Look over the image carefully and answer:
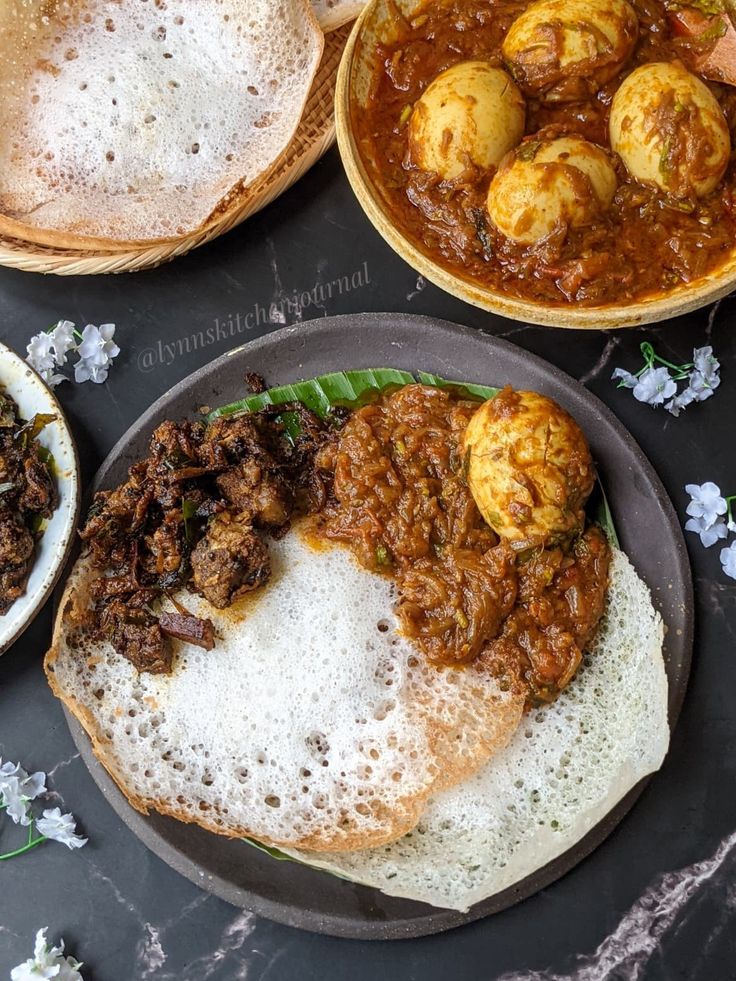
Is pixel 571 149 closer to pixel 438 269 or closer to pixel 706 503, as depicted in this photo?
pixel 438 269

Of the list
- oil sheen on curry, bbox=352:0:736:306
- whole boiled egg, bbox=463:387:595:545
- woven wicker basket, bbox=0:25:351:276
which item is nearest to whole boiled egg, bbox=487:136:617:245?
oil sheen on curry, bbox=352:0:736:306

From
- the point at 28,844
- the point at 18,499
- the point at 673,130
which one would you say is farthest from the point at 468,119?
→ the point at 28,844

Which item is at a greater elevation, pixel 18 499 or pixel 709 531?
pixel 18 499

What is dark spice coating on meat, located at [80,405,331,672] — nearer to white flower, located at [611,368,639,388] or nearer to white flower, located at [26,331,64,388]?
white flower, located at [26,331,64,388]

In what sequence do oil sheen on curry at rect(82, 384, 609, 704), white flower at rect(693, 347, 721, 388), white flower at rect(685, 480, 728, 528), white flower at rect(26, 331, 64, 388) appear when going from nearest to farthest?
1. oil sheen on curry at rect(82, 384, 609, 704)
2. white flower at rect(685, 480, 728, 528)
3. white flower at rect(693, 347, 721, 388)
4. white flower at rect(26, 331, 64, 388)

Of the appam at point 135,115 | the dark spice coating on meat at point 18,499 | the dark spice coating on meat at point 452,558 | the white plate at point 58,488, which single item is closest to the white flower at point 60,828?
the white plate at point 58,488

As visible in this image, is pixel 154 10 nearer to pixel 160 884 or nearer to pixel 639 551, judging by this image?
pixel 639 551

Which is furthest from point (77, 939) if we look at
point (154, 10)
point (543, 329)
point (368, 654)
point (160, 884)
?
point (154, 10)
